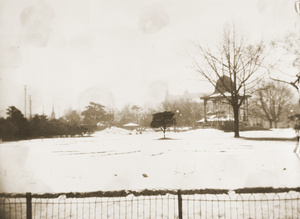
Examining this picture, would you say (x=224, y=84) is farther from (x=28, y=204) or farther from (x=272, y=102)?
(x=28, y=204)

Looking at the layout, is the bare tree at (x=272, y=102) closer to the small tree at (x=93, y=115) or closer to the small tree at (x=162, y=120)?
the small tree at (x=162, y=120)

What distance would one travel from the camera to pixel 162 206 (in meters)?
3.65

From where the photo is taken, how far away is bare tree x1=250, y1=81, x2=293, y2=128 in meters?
6.01

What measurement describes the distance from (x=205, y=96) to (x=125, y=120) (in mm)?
2493

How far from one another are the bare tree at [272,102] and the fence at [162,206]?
2212 millimetres

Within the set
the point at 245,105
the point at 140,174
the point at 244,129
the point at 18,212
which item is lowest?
the point at 18,212

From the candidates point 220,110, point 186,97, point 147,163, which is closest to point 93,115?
point 147,163

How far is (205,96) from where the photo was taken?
24.1 feet

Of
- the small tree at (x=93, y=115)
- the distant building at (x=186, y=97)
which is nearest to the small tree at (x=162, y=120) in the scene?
the distant building at (x=186, y=97)

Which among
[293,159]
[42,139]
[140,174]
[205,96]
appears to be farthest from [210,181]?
[42,139]

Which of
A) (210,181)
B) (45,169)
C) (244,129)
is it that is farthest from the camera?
(244,129)

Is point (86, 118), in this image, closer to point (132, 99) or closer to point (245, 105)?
point (132, 99)

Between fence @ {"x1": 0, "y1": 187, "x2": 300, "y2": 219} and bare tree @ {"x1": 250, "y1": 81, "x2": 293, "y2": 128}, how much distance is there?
2212 millimetres

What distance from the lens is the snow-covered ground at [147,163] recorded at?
4836 mm
